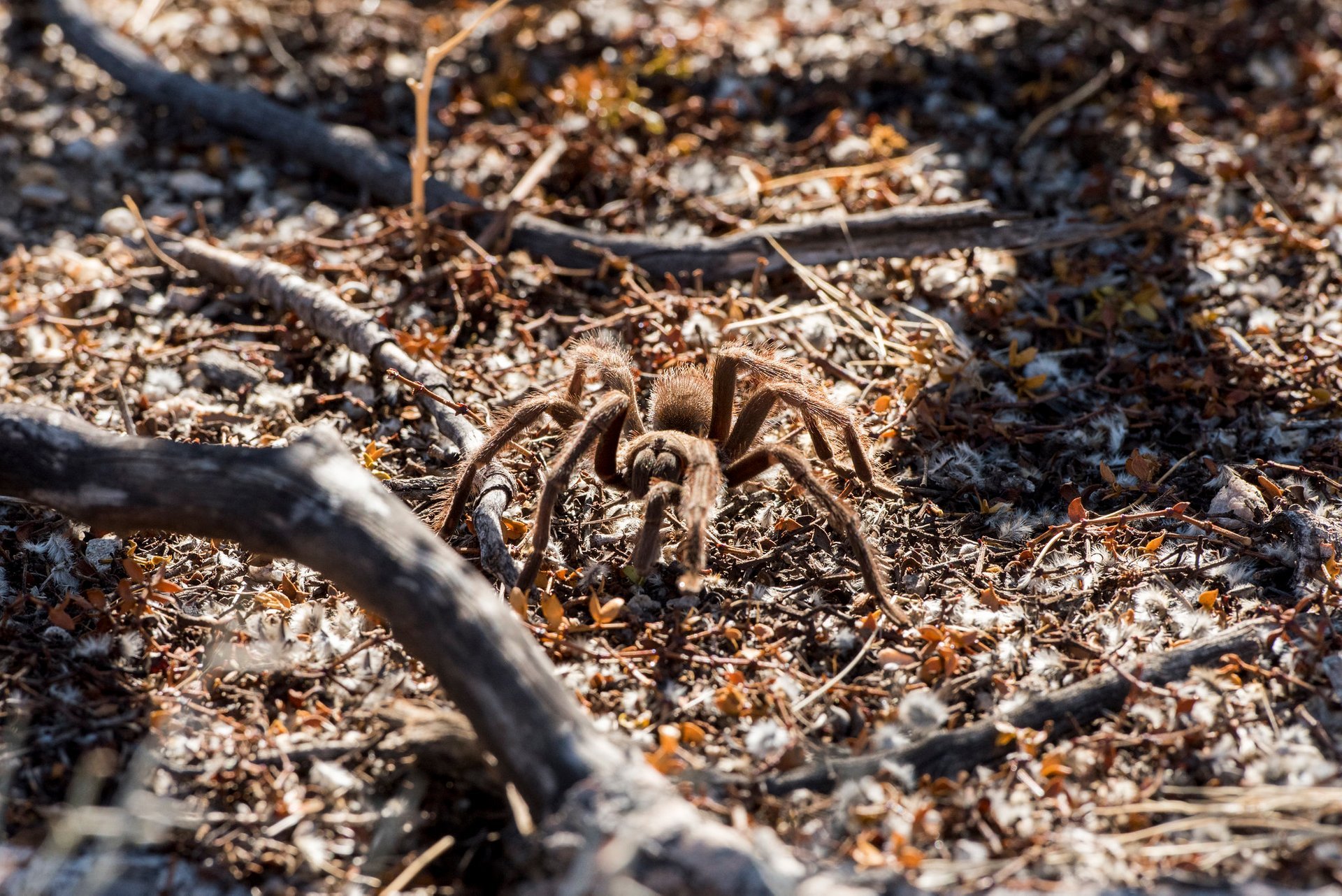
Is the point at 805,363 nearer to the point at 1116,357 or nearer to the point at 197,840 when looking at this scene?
the point at 1116,357

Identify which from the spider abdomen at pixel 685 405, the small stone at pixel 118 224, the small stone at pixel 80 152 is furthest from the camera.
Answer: the small stone at pixel 80 152

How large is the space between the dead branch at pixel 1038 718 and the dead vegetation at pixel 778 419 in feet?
0.06

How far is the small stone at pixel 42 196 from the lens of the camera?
213 inches

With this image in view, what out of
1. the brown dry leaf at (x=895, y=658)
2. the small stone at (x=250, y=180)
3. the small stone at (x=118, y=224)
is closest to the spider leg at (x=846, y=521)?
the brown dry leaf at (x=895, y=658)

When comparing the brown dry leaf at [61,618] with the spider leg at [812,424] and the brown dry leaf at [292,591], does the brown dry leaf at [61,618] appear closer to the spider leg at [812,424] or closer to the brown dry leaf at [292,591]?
the brown dry leaf at [292,591]

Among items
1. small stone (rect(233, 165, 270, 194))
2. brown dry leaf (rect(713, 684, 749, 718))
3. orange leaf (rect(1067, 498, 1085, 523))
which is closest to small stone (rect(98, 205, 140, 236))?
small stone (rect(233, 165, 270, 194))

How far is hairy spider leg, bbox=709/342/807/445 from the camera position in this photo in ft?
12.5

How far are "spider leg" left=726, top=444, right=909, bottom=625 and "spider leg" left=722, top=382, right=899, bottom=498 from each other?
28 cm

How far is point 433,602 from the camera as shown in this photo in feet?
8.55

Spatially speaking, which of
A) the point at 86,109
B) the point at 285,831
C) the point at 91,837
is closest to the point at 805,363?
the point at 285,831

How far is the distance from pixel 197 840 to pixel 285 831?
22cm

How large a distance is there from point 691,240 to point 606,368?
137 centimetres

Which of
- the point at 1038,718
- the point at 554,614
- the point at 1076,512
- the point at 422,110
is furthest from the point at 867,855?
the point at 422,110

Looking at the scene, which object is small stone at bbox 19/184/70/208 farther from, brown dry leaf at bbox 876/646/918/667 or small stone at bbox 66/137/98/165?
brown dry leaf at bbox 876/646/918/667
